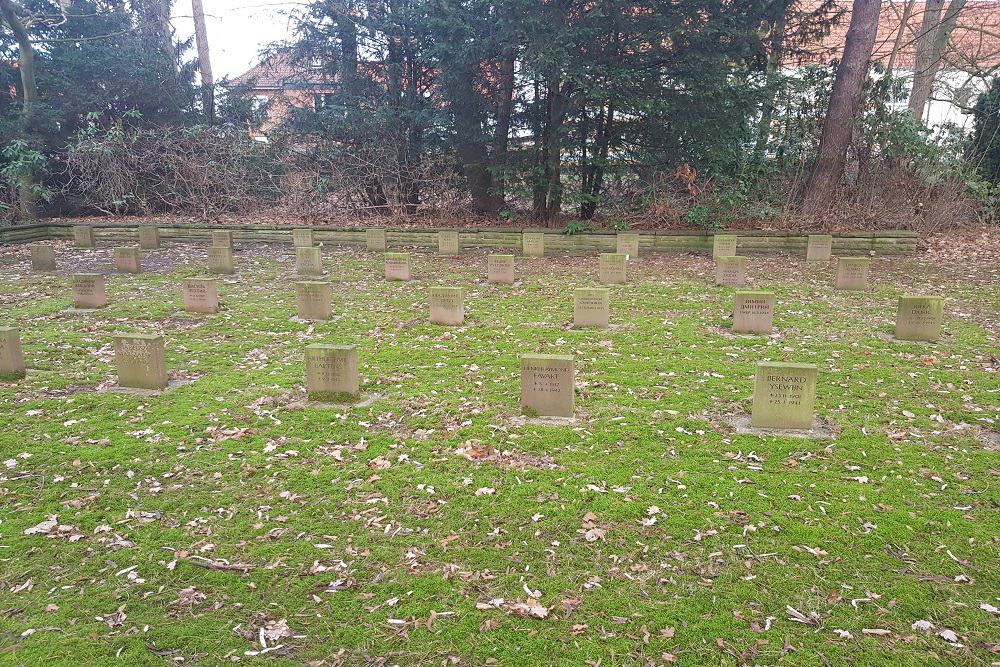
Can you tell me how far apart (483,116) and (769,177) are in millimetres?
7643

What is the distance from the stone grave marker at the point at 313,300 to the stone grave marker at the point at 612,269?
5350mm

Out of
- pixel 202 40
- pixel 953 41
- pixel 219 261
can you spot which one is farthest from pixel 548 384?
pixel 953 41

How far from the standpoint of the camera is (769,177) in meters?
17.1

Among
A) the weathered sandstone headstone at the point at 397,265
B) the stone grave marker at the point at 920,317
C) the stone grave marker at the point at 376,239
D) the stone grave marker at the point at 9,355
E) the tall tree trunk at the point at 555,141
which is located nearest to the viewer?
the stone grave marker at the point at 9,355

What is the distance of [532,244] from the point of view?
1585 cm

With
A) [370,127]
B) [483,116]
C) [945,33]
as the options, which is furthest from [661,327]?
[945,33]

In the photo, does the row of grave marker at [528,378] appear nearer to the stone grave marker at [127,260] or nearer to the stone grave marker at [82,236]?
the stone grave marker at [127,260]

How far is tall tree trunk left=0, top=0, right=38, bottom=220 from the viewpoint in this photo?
1709 cm

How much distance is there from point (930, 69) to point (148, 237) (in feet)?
73.9

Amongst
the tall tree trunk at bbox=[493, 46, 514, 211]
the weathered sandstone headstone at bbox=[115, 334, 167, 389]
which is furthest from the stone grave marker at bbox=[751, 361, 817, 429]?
the tall tree trunk at bbox=[493, 46, 514, 211]

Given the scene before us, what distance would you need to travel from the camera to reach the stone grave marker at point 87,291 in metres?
10.5

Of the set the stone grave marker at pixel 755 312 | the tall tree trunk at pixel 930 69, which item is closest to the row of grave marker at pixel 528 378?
the stone grave marker at pixel 755 312

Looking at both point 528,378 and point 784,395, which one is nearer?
point 784,395

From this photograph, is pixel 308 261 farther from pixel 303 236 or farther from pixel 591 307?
pixel 591 307
